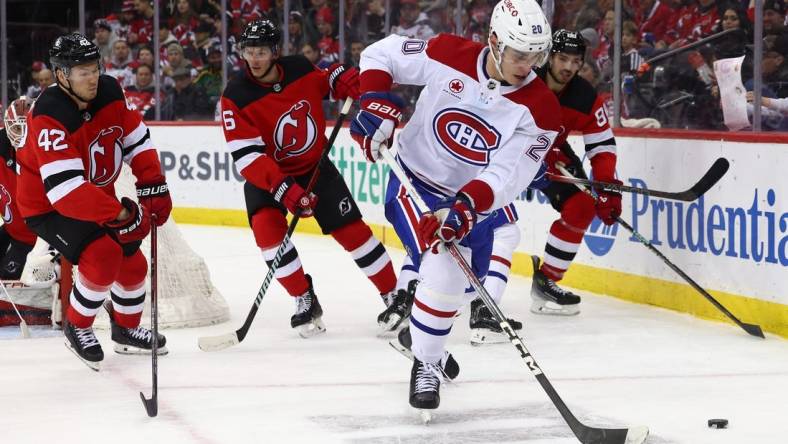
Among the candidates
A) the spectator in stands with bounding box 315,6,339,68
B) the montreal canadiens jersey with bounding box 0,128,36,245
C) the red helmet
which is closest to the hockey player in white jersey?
the red helmet

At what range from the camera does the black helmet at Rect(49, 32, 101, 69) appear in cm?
361

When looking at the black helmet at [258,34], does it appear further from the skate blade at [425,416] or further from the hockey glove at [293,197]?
the skate blade at [425,416]

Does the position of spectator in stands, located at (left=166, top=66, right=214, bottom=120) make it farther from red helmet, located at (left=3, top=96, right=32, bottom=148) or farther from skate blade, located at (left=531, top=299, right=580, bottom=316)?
skate blade, located at (left=531, top=299, right=580, bottom=316)

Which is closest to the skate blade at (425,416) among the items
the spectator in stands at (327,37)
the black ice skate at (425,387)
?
the black ice skate at (425,387)

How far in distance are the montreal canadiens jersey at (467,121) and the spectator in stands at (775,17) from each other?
1.70 metres

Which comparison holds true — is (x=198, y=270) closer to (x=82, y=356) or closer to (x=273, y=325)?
(x=273, y=325)

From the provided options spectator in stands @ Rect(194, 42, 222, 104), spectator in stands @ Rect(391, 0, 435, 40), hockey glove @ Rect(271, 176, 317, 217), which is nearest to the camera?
hockey glove @ Rect(271, 176, 317, 217)

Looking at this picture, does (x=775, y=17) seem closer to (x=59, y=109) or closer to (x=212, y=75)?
(x=59, y=109)

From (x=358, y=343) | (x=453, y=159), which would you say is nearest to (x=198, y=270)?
(x=358, y=343)

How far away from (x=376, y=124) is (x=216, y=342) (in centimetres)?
106

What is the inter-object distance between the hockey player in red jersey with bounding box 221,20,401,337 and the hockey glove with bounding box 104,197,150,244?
59cm

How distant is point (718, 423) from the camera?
3.12 meters

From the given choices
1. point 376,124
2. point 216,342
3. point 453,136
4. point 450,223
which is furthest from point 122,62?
point 450,223

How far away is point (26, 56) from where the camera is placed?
922 centimetres
